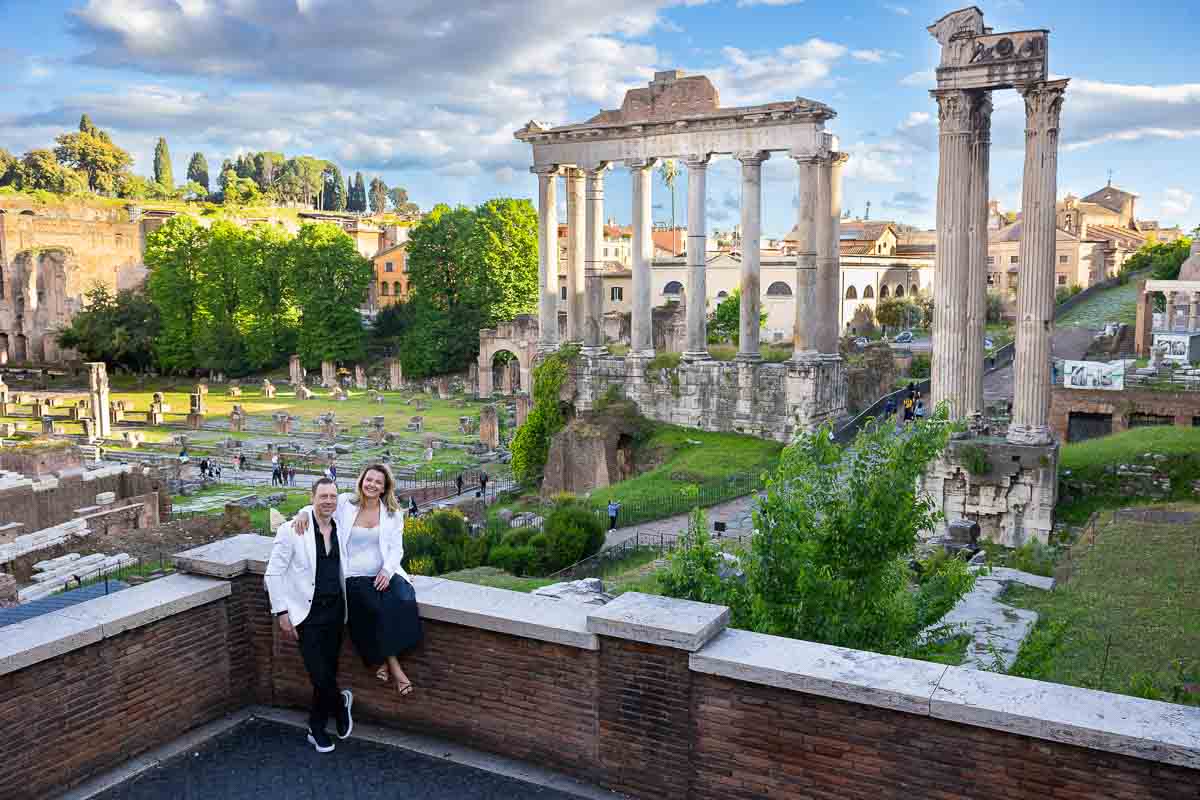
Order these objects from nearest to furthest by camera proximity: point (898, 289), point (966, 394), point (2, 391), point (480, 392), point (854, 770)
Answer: point (854, 770) → point (966, 394) → point (2, 391) → point (480, 392) → point (898, 289)

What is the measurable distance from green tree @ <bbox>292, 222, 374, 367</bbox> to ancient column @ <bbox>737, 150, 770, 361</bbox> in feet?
129

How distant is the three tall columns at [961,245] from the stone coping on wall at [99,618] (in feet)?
46.9

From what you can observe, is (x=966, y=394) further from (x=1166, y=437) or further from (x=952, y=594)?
(x=952, y=594)

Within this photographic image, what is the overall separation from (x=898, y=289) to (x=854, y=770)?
6650cm

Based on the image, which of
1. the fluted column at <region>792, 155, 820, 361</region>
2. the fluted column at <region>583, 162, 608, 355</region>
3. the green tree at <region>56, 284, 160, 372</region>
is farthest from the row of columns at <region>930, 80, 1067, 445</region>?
the green tree at <region>56, 284, 160, 372</region>

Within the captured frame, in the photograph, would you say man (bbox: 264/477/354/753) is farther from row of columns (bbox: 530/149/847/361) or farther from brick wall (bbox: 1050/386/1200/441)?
brick wall (bbox: 1050/386/1200/441)

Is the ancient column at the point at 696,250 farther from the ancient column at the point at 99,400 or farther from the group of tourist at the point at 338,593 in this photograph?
the ancient column at the point at 99,400

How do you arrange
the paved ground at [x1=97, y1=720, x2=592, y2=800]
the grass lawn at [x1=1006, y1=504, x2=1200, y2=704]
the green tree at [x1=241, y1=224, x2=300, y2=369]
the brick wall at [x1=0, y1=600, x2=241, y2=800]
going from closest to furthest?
the brick wall at [x1=0, y1=600, x2=241, y2=800] < the paved ground at [x1=97, y1=720, x2=592, y2=800] < the grass lawn at [x1=1006, y1=504, x2=1200, y2=704] < the green tree at [x1=241, y1=224, x2=300, y2=369]

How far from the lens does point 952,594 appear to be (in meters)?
7.90

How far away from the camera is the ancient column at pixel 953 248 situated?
17562mm

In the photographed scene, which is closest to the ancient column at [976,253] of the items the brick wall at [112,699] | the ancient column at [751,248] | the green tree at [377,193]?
the ancient column at [751,248]

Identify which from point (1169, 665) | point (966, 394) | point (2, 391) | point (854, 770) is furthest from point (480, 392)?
point (854, 770)

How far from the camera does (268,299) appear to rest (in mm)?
63125

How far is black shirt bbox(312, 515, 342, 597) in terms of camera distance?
19.2 feet
